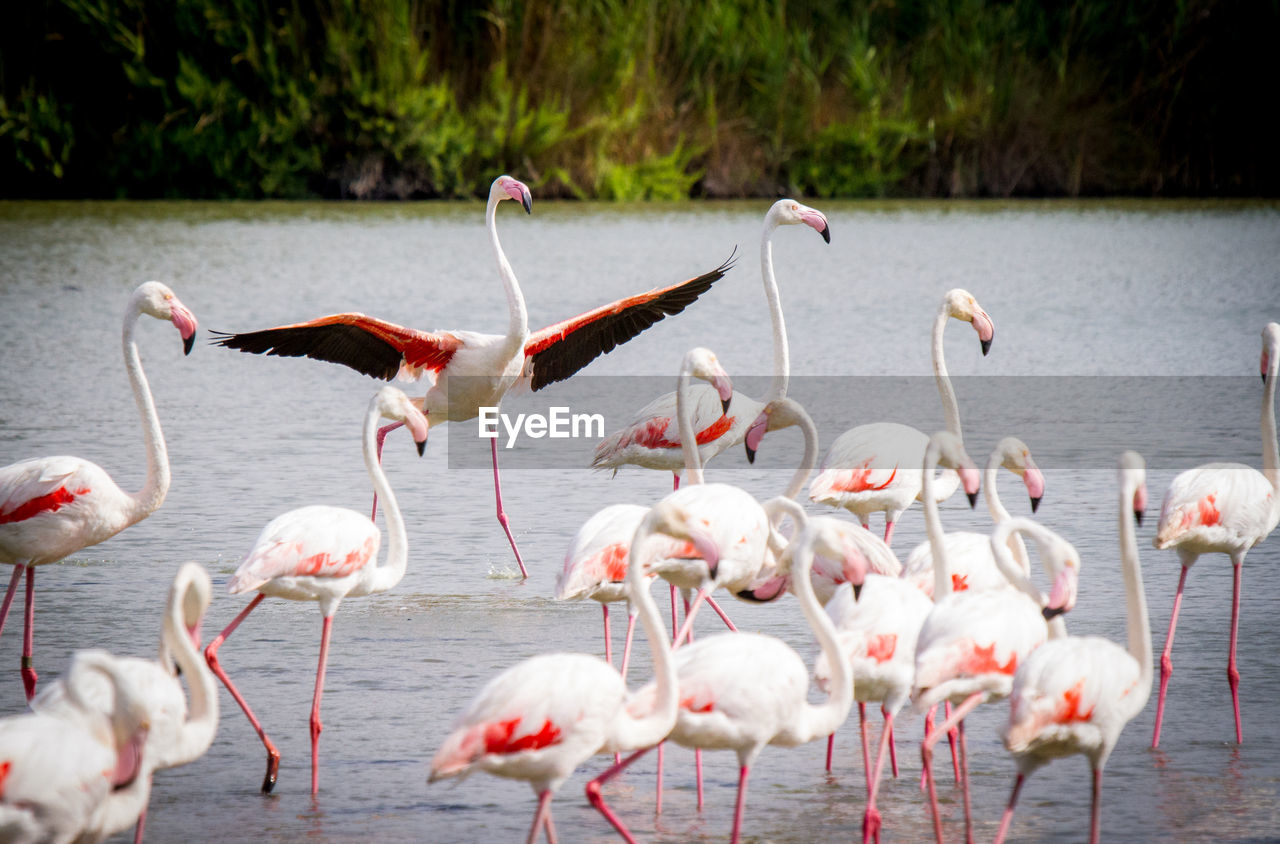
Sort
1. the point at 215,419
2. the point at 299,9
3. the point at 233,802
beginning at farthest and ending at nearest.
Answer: the point at 299,9 < the point at 215,419 < the point at 233,802

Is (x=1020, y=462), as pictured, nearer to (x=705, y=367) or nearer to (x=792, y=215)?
(x=705, y=367)

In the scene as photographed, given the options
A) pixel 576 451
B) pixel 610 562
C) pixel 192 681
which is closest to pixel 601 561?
pixel 610 562

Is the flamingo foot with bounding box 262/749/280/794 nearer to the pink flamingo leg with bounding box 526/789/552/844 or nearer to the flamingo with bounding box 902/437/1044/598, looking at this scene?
the pink flamingo leg with bounding box 526/789/552/844

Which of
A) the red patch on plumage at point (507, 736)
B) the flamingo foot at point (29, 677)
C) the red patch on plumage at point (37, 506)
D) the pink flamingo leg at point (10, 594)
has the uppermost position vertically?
the red patch on plumage at point (37, 506)

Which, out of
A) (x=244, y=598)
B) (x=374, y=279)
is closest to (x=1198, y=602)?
(x=244, y=598)

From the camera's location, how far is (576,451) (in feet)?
28.6

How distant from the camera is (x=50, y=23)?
22.7m

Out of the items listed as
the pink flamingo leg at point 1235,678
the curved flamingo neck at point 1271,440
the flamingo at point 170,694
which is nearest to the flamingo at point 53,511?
the flamingo at point 170,694

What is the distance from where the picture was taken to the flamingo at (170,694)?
3.23m

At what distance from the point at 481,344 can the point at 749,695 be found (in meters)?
4.01

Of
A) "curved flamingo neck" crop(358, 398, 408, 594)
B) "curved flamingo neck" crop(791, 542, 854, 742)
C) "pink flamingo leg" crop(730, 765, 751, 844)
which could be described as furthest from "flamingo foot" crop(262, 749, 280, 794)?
"curved flamingo neck" crop(791, 542, 854, 742)

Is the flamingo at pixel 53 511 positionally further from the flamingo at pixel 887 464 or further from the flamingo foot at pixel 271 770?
the flamingo at pixel 887 464

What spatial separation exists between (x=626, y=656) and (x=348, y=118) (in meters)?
18.7

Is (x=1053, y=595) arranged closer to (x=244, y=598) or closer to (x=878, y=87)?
(x=244, y=598)
